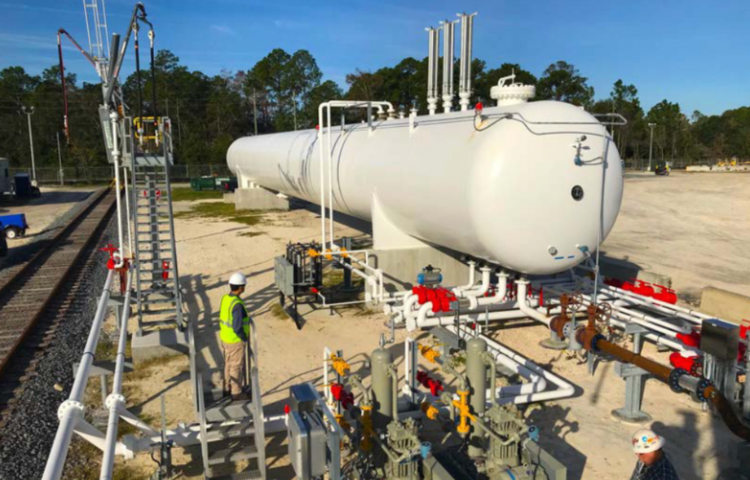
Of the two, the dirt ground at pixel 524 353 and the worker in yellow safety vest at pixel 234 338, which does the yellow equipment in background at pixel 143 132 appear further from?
the worker in yellow safety vest at pixel 234 338

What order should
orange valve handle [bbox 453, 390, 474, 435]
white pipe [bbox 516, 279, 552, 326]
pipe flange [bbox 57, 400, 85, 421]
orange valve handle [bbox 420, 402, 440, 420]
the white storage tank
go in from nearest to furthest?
1. pipe flange [bbox 57, 400, 85, 421]
2. orange valve handle [bbox 453, 390, 474, 435]
3. orange valve handle [bbox 420, 402, 440, 420]
4. the white storage tank
5. white pipe [bbox 516, 279, 552, 326]

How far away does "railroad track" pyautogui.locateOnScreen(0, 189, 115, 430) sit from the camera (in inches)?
356

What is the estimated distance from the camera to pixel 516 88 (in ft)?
31.6

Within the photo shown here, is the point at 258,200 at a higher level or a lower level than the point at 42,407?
higher

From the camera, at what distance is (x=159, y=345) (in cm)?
952

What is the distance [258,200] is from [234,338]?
24.0 metres

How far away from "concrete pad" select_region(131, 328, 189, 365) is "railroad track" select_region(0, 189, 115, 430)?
1.58 m

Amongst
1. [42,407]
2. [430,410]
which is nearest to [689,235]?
[430,410]

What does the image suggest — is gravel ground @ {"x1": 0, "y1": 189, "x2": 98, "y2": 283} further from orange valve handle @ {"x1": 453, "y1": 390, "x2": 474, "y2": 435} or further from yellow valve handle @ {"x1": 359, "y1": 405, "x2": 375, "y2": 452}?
orange valve handle @ {"x1": 453, "y1": 390, "x2": 474, "y2": 435}

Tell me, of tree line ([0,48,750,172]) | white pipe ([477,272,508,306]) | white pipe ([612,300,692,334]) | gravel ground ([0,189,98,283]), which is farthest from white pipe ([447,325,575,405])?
→ tree line ([0,48,750,172])

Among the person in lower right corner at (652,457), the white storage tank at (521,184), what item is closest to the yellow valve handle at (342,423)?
the person in lower right corner at (652,457)

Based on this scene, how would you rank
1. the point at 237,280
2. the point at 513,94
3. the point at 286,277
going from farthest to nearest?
the point at 286,277
the point at 513,94
the point at 237,280

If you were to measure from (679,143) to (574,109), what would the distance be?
93.7 meters

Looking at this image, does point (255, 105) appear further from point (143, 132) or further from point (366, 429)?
point (366, 429)
